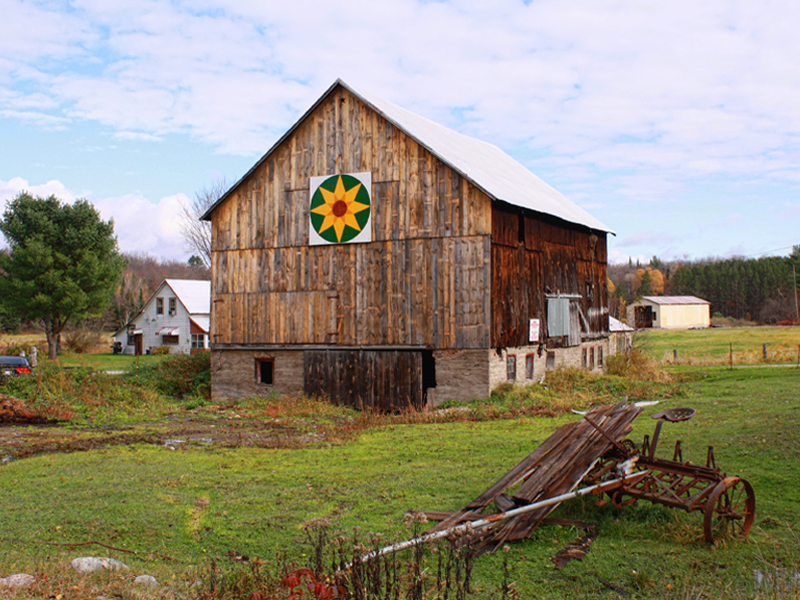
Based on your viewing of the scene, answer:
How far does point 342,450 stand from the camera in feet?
47.8

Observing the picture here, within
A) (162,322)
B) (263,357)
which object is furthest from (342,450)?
(162,322)

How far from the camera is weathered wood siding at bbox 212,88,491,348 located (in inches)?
888

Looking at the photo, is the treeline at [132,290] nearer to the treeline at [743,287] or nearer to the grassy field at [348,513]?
the grassy field at [348,513]

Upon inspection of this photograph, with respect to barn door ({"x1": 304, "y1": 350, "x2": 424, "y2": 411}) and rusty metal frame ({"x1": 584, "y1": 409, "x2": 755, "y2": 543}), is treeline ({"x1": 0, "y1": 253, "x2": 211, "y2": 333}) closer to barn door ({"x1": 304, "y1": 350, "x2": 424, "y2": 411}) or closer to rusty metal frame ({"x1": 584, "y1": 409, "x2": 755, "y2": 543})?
barn door ({"x1": 304, "y1": 350, "x2": 424, "y2": 411})

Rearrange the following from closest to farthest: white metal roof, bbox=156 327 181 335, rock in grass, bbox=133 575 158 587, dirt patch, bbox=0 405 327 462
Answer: rock in grass, bbox=133 575 158 587, dirt patch, bbox=0 405 327 462, white metal roof, bbox=156 327 181 335

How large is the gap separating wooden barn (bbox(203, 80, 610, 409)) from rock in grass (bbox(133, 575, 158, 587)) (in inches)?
630

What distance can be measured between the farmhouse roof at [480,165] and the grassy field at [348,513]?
10351 millimetres

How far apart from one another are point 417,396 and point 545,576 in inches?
608

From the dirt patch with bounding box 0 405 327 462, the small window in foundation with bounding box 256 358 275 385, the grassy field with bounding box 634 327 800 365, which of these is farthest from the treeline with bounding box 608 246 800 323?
the dirt patch with bounding box 0 405 327 462

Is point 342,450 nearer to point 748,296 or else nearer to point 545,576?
point 545,576

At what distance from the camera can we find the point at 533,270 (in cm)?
2511

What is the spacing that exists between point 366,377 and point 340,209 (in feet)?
19.4

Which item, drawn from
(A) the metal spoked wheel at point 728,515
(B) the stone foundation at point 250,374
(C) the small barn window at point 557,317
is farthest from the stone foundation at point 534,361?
(A) the metal spoked wheel at point 728,515

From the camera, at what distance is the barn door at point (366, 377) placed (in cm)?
2286
